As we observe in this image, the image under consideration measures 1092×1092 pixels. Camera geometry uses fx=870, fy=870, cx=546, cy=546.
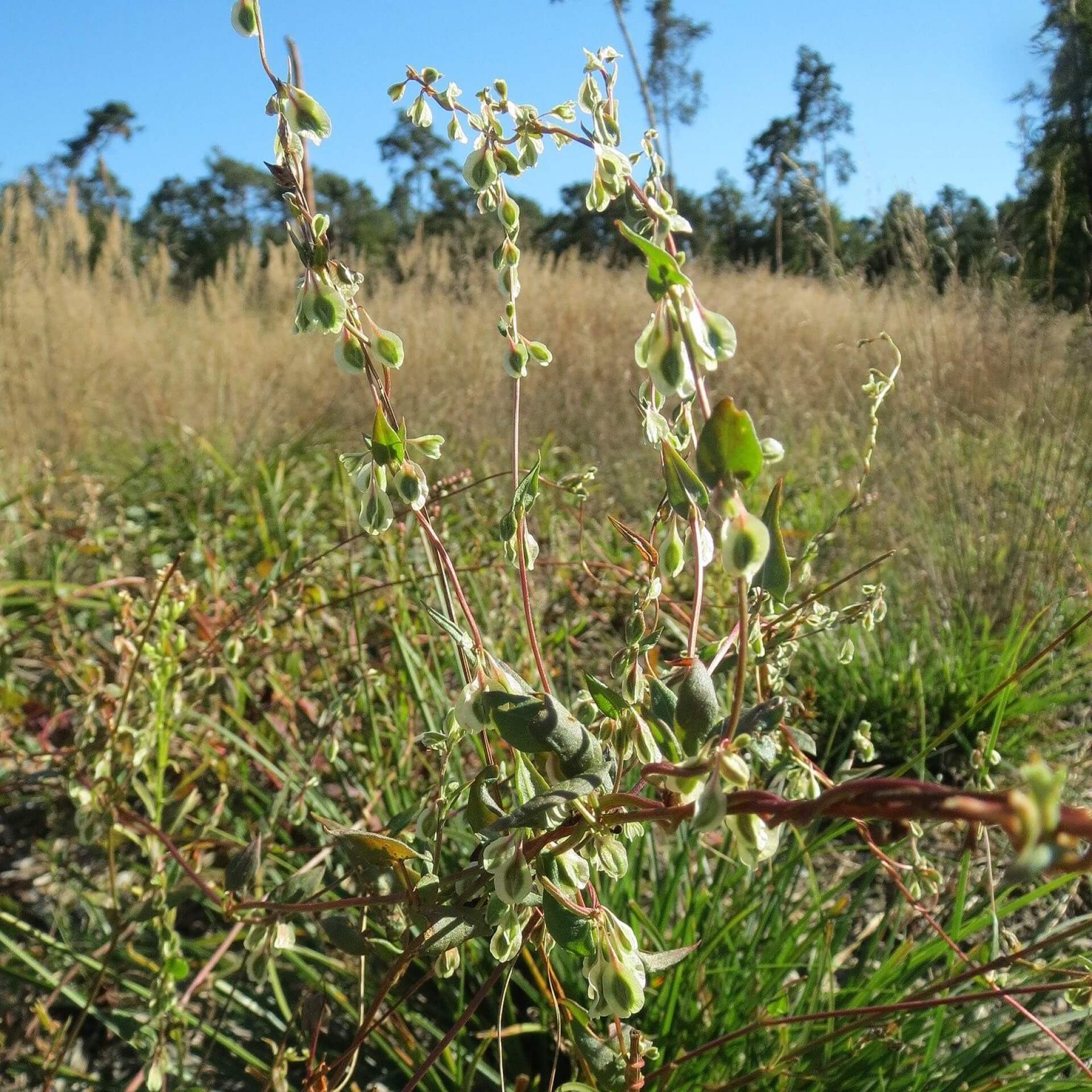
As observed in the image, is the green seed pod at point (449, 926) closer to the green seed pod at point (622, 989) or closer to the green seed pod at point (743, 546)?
the green seed pod at point (622, 989)

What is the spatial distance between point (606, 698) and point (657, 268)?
0.25 metres

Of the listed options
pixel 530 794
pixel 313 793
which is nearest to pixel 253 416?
pixel 313 793

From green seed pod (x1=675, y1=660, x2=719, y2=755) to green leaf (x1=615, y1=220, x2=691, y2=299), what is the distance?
19 centimetres

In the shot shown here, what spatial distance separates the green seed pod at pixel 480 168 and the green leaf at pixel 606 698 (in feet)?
1.06

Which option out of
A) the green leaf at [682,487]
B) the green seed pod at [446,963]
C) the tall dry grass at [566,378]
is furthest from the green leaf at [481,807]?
the tall dry grass at [566,378]

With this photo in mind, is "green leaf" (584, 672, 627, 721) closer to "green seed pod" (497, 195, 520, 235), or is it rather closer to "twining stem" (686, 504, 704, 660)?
"twining stem" (686, 504, 704, 660)

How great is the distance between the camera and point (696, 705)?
438 mm

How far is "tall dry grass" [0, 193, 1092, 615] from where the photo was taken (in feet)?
7.80

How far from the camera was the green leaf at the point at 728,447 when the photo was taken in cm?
35

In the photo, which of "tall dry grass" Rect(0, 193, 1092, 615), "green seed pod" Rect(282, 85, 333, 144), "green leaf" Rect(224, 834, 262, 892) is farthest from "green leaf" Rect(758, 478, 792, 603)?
"tall dry grass" Rect(0, 193, 1092, 615)

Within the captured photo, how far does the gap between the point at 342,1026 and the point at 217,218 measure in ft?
87.3

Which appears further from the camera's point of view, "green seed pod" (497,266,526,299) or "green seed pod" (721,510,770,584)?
"green seed pod" (497,266,526,299)

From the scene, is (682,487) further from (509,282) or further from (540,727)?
(509,282)

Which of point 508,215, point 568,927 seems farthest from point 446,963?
point 508,215
